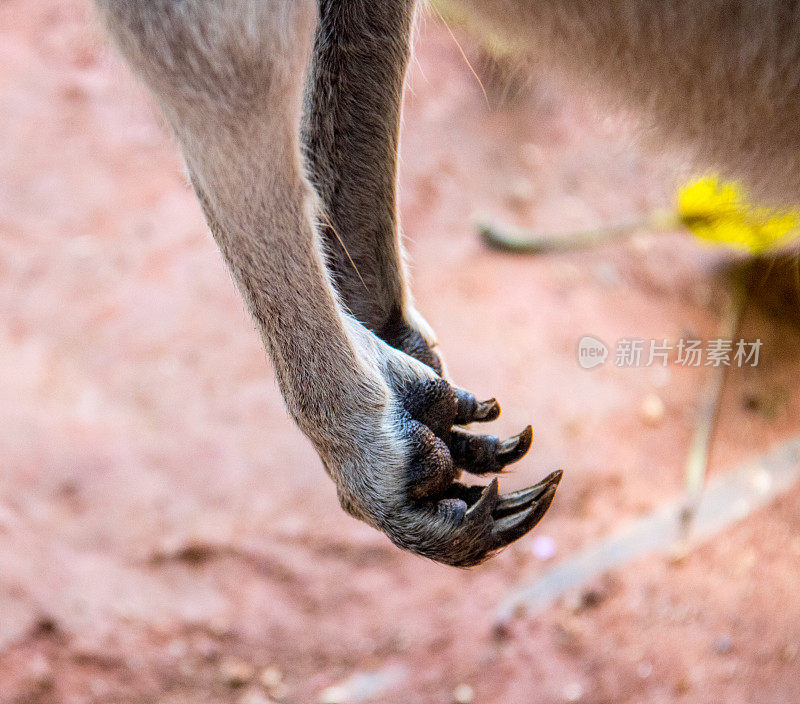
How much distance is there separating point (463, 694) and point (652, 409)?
108 cm

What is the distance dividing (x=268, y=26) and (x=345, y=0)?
0.49m

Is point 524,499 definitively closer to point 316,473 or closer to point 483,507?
point 483,507

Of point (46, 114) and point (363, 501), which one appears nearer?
point (363, 501)

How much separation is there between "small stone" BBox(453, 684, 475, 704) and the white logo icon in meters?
1.07

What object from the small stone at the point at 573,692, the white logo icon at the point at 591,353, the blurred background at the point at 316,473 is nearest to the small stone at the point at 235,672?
the blurred background at the point at 316,473

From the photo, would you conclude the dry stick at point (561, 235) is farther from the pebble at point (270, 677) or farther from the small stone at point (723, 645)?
the pebble at point (270, 677)

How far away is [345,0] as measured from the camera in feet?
3.90

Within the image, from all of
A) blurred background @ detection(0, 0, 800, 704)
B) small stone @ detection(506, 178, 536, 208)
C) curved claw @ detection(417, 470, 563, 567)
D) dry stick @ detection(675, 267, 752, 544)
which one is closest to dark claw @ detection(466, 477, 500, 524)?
curved claw @ detection(417, 470, 563, 567)

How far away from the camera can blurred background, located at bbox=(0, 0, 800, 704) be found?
171 cm

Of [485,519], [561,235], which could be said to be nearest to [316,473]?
[485,519]

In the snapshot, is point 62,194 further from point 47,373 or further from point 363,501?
point 363,501

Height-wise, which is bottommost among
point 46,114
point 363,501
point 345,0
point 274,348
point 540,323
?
point 540,323

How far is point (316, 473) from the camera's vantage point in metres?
2.12

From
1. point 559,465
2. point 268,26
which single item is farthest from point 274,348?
point 559,465
